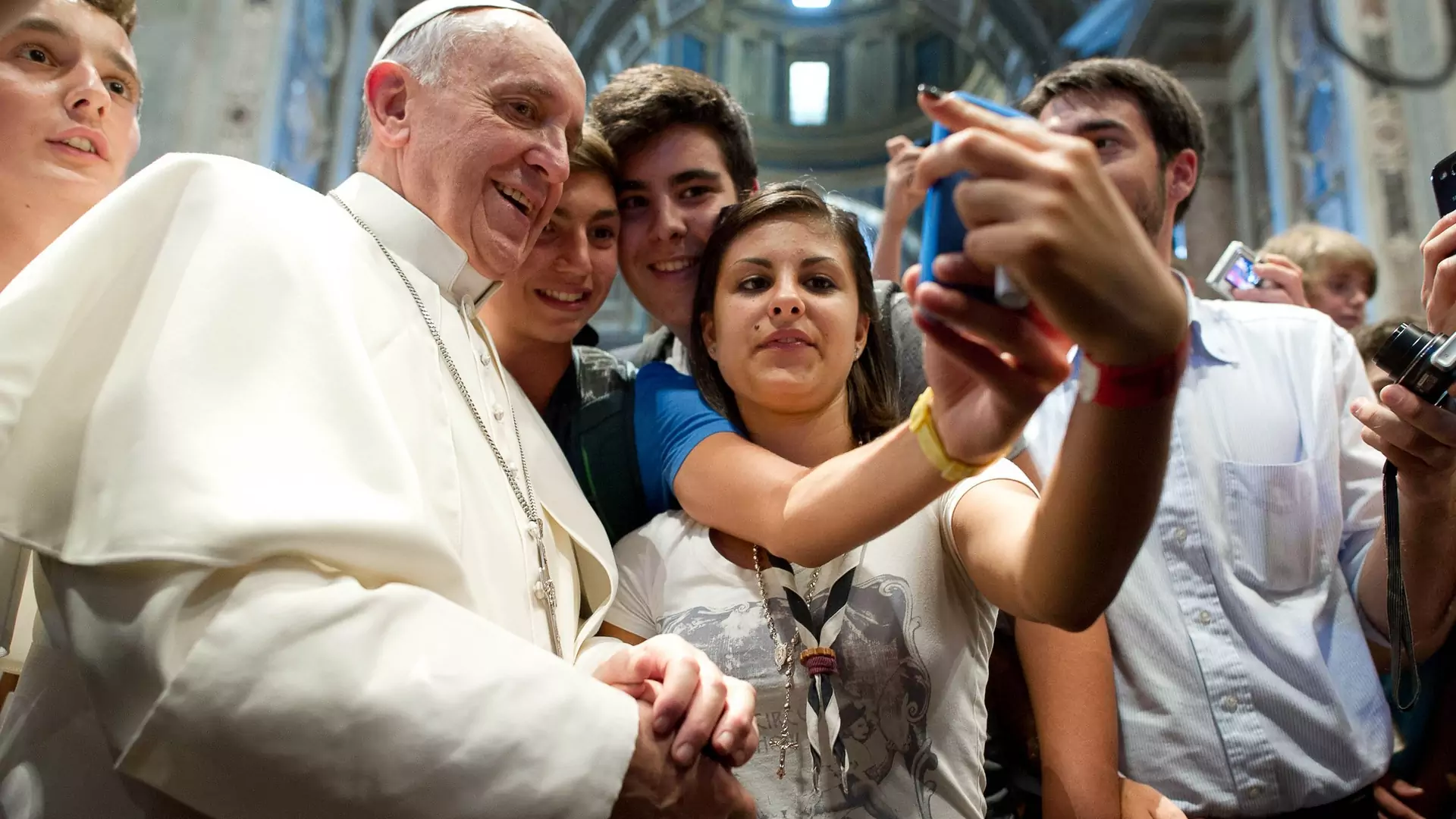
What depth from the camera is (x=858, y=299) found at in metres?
2.04

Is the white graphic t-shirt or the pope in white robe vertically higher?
the pope in white robe

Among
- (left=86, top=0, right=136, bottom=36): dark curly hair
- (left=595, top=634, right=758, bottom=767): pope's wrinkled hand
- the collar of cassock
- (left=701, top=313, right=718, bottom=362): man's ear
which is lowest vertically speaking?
(left=595, top=634, right=758, bottom=767): pope's wrinkled hand

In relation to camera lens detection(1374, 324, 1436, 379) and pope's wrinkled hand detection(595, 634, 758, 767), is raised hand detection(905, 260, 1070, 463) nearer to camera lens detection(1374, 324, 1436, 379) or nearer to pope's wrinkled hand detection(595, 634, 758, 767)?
pope's wrinkled hand detection(595, 634, 758, 767)

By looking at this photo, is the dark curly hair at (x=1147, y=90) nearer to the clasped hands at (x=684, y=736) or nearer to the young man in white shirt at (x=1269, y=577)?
the young man in white shirt at (x=1269, y=577)

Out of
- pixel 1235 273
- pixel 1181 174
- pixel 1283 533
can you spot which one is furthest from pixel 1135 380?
pixel 1235 273

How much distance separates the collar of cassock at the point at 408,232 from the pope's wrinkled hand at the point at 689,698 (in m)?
0.85

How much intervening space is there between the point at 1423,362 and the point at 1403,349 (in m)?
0.04

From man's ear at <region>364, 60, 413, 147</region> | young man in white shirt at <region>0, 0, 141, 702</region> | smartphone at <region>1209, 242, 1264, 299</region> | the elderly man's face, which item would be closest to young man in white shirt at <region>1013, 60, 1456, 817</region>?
smartphone at <region>1209, 242, 1264, 299</region>

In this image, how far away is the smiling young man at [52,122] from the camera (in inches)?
77.9

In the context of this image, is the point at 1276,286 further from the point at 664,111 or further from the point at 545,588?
the point at 545,588

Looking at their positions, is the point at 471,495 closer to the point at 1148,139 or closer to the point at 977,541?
the point at 977,541

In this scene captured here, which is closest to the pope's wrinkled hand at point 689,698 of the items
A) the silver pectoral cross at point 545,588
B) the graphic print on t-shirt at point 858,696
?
the silver pectoral cross at point 545,588

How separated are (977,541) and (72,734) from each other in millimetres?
1289

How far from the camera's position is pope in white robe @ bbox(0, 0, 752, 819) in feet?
3.32
